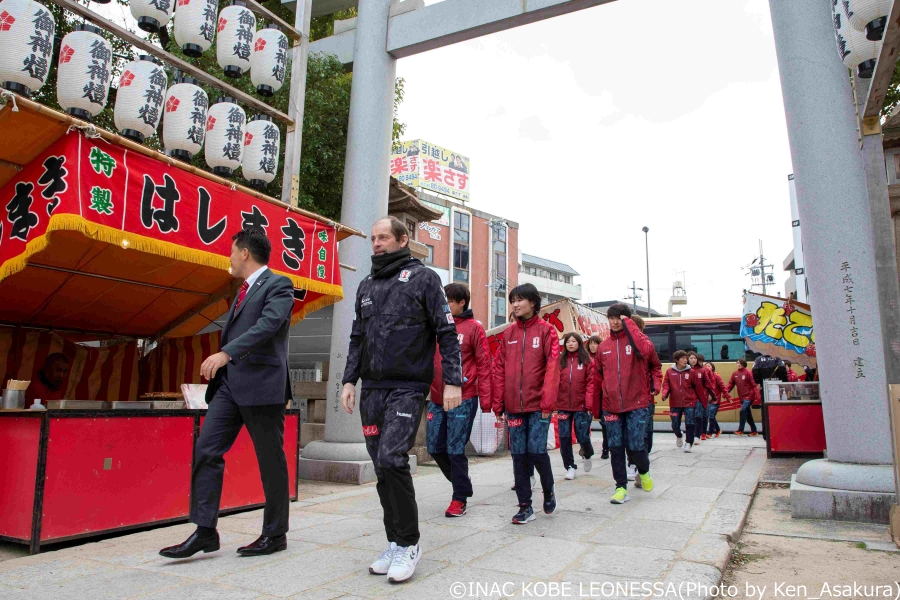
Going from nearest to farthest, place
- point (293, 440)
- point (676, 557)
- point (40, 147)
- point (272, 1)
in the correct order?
point (676, 557), point (40, 147), point (293, 440), point (272, 1)

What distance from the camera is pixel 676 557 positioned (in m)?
3.54

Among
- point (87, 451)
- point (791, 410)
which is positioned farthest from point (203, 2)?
point (791, 410)

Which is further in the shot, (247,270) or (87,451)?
(87,451)

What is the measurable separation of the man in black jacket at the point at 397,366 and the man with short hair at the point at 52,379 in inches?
199

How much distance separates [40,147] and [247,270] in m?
2.33

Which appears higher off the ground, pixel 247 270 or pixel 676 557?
pixel 247 270

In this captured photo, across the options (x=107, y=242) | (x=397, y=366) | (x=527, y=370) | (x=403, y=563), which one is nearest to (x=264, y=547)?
(x=403, y=563)

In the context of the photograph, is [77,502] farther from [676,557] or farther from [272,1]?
[272,1]

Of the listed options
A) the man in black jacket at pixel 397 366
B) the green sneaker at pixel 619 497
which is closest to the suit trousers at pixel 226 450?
the man in black jacket at pixel 397 366

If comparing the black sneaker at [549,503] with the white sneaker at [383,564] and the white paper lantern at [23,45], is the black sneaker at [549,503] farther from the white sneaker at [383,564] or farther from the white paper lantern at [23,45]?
the white paper lantern at [23,45]

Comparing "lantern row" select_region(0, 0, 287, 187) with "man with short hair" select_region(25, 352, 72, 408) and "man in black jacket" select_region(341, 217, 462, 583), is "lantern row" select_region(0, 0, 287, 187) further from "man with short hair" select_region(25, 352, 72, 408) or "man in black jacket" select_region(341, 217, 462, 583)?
"man in black jacket" select_region(341, 217, 462, 583)

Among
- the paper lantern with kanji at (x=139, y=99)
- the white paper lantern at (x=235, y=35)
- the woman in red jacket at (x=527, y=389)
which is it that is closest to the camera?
the woman in red jacket at (x=527, y=389)

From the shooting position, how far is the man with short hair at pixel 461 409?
5.04 m

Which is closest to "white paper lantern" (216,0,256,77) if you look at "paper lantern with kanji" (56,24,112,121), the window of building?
"paper lantern with kanji" (56,24,112,121)
